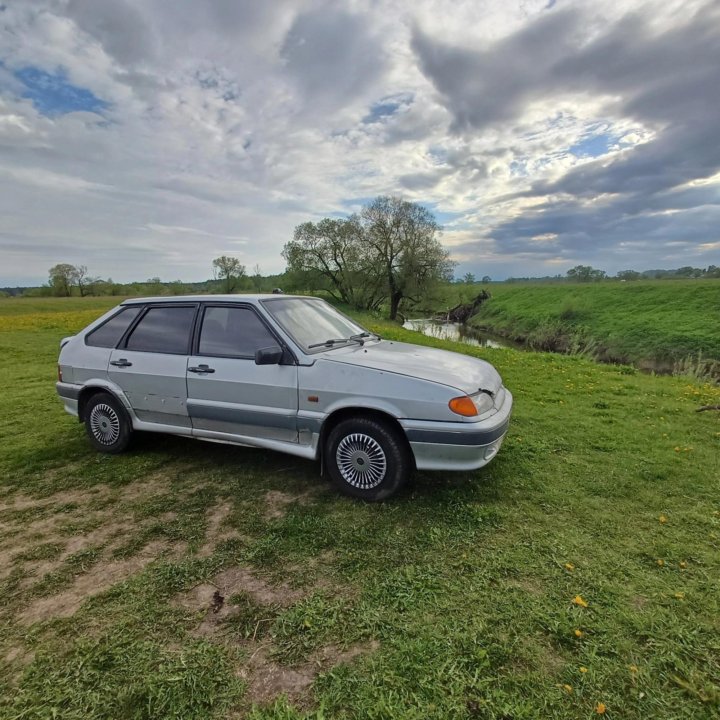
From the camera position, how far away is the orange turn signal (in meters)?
3.37

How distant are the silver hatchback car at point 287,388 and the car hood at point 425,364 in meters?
0.02

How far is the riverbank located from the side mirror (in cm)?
1238

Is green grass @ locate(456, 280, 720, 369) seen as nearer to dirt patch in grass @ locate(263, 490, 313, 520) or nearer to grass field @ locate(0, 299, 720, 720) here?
grass field @ locate(0, 299, 720, 720)

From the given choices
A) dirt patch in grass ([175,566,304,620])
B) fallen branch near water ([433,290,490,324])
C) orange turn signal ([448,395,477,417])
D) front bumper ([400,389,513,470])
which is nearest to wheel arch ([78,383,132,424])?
dirt patch in grass ([175,566,304,620])

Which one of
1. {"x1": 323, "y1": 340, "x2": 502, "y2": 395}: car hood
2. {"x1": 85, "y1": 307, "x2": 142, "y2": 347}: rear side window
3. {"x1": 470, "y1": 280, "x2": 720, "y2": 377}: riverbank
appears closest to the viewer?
{"x1": 323, "y1": 340, "x2": 502, "y2": 395}: car hood

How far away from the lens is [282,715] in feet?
6.10

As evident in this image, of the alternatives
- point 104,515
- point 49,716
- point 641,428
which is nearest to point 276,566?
point 49,716

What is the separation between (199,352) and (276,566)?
2.28 m

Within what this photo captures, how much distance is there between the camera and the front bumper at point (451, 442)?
11.0 feet

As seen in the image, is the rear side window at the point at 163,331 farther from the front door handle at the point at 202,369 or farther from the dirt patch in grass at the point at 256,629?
the dirt patch in grass at the point at 256,629

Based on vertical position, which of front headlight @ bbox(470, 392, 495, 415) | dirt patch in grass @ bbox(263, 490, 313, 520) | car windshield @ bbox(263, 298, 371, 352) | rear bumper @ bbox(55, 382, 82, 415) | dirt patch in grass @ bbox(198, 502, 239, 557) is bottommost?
dirt patch in grass @ bbox(198, 502, 239, 557)

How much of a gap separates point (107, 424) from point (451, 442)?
3842 millimetres

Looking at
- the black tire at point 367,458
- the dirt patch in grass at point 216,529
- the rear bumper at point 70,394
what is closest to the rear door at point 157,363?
the rear bumper at point 70,394

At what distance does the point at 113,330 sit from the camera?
4867 millimetres
